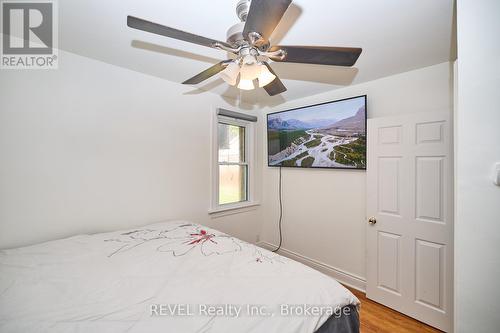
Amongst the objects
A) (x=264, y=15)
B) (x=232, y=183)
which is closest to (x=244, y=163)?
(x=232, y=183)

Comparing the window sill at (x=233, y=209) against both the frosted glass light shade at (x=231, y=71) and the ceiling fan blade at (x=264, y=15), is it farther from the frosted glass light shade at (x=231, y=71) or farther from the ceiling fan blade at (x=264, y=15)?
the ceiling fan blade at (x=264, y=15)

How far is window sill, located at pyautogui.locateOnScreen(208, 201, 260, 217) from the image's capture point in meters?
2.79

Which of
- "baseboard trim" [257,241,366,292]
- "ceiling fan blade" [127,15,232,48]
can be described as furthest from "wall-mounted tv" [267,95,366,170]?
"ceiling fan blade" [127,15,232,48]

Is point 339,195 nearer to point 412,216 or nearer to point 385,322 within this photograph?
point 412,216

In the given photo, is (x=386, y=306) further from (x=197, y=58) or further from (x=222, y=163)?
(x=197, y=58)

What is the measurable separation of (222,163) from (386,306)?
8.10ft

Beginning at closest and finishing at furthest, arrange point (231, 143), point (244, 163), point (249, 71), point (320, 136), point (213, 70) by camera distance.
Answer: point (249, 71)
point (213, 70)
point (320, 136)
point (231, 143)
point (244, 163)

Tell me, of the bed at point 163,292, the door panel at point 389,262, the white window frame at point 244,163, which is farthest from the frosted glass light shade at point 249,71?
the door panel at point 389,262

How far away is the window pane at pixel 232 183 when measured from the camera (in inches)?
Answer: 119

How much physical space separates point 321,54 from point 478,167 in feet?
3.03

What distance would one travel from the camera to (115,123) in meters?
2.02

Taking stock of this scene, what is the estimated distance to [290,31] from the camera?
4.71 feet

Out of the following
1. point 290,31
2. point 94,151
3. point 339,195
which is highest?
point 290,31

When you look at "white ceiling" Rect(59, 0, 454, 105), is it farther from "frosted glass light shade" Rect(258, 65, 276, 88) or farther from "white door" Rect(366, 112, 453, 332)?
"white door" Rect(366, 112, 453, 332)
